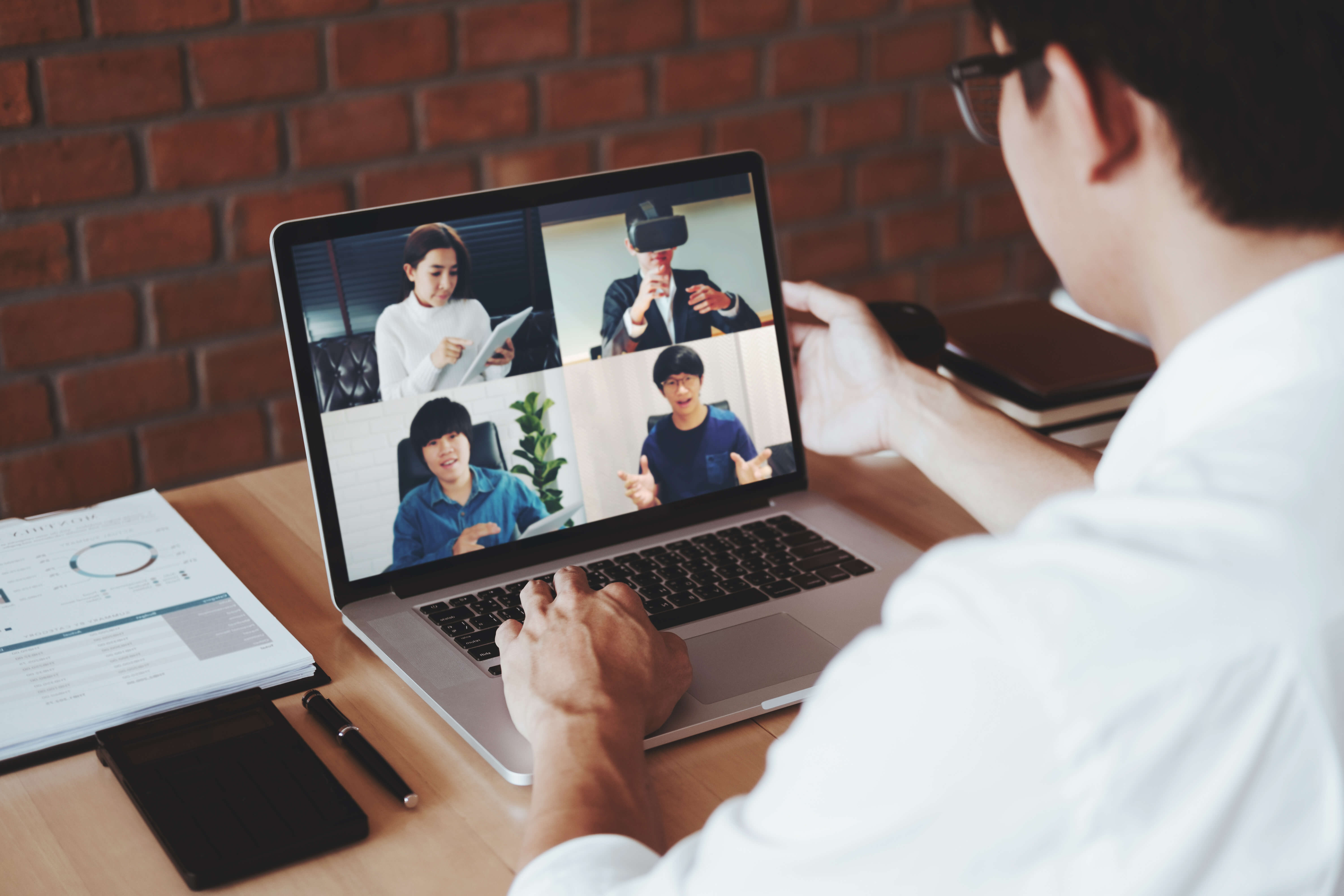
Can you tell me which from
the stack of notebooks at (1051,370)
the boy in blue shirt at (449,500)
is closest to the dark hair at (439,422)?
the boy in blue shirt at (449,500)

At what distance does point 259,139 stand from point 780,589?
1.17 metres

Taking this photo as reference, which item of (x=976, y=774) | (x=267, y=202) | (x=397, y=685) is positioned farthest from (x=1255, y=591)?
(x=267, y=202)

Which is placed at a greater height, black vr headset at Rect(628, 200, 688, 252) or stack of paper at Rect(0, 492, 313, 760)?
black vr headset at Rect(628, 200, 688, 252)

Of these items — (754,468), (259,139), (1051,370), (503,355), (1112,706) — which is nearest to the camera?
(1112,706)

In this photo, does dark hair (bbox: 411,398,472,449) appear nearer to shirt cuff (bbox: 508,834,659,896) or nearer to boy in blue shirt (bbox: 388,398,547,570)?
boy in blue shirt (bbox: 388,398,547,570)

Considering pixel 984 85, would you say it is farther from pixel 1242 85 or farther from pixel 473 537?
pixel 473 537

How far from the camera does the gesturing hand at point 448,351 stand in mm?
917

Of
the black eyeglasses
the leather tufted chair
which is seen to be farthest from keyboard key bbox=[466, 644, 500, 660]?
the black eyeglasses

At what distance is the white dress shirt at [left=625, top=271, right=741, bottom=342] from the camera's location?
3.21ft

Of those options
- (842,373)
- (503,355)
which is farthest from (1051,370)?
(503,355)

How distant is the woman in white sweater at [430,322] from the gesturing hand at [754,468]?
0.23m

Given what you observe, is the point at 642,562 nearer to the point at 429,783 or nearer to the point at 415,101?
the point at 429,783

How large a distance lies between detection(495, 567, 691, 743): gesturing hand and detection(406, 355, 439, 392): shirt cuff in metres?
0.18

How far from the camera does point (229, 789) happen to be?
2.28 feet
